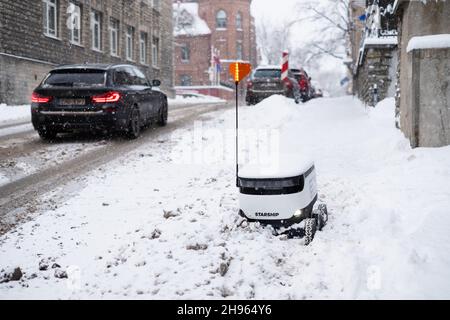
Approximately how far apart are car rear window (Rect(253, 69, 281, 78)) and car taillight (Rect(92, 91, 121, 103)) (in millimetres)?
11022

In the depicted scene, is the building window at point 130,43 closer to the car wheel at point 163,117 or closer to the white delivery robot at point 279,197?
the car wheel at point 163,117

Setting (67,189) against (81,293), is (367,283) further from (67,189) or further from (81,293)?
(67,189)

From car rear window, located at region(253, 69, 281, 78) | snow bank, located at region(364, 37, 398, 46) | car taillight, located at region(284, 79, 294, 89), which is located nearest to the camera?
snow bank, located at region(364, 37, 398, 46)

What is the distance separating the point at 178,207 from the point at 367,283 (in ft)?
8.74

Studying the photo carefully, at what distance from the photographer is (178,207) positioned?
565cm

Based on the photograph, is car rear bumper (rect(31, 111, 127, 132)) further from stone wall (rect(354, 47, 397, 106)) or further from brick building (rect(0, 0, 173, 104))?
brick building (rect(0, 0, 173, 104))

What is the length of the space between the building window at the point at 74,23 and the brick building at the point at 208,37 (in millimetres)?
34983

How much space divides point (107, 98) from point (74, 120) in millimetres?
784

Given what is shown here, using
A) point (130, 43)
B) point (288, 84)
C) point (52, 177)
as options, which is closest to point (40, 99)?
point (52, 177)

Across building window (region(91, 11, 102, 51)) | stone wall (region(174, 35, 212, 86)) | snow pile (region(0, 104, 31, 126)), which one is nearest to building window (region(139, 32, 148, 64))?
building window (region(91, 11, 102, 51))

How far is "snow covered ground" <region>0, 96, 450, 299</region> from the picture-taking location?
11.7ft

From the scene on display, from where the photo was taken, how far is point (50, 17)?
69.1ft

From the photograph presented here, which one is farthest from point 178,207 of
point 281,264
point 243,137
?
point 243,137

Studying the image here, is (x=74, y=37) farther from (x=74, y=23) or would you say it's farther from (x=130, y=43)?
(x=130, y=43)
